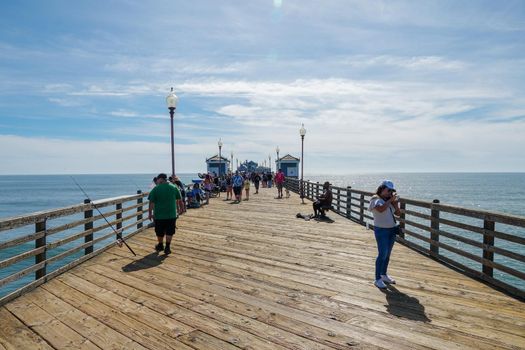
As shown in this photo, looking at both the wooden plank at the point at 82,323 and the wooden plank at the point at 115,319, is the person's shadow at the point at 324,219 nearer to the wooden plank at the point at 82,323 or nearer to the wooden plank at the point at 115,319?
the wooden plank at the point at 115,319

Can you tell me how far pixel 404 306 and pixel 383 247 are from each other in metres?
1.08

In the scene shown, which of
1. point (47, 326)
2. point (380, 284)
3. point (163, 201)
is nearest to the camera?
point (47, 326)

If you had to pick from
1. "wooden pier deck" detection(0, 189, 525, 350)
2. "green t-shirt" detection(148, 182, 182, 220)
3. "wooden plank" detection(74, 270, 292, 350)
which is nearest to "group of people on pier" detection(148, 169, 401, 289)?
"green t-shirt" detection(148, 182, 182, 220)

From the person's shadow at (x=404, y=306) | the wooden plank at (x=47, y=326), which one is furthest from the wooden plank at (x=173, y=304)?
the person's shadow at (x=404, y=306)

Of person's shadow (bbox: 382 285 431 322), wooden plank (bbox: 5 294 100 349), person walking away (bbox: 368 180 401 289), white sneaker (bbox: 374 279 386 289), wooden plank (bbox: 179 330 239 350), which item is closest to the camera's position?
wooden plank (bbox: 179 330 239 350)

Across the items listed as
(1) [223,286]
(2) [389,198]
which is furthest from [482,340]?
(1) [223,286]

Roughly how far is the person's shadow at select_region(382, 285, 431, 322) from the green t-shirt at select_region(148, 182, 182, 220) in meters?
4.73

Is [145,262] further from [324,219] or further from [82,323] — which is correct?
[324,219]

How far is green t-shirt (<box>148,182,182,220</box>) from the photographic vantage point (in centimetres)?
758

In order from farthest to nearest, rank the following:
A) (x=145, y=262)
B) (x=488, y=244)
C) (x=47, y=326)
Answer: (x=145, y=262) < (x=488, y=244) < (x=47, y=326)

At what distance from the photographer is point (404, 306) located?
4645mm

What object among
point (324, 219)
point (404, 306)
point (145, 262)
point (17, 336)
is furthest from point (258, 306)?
point (324, 219)

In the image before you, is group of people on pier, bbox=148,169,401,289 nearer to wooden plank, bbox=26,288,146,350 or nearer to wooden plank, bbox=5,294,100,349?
wooden plank, bbox=26,288,146,350

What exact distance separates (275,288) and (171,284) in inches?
66.1
